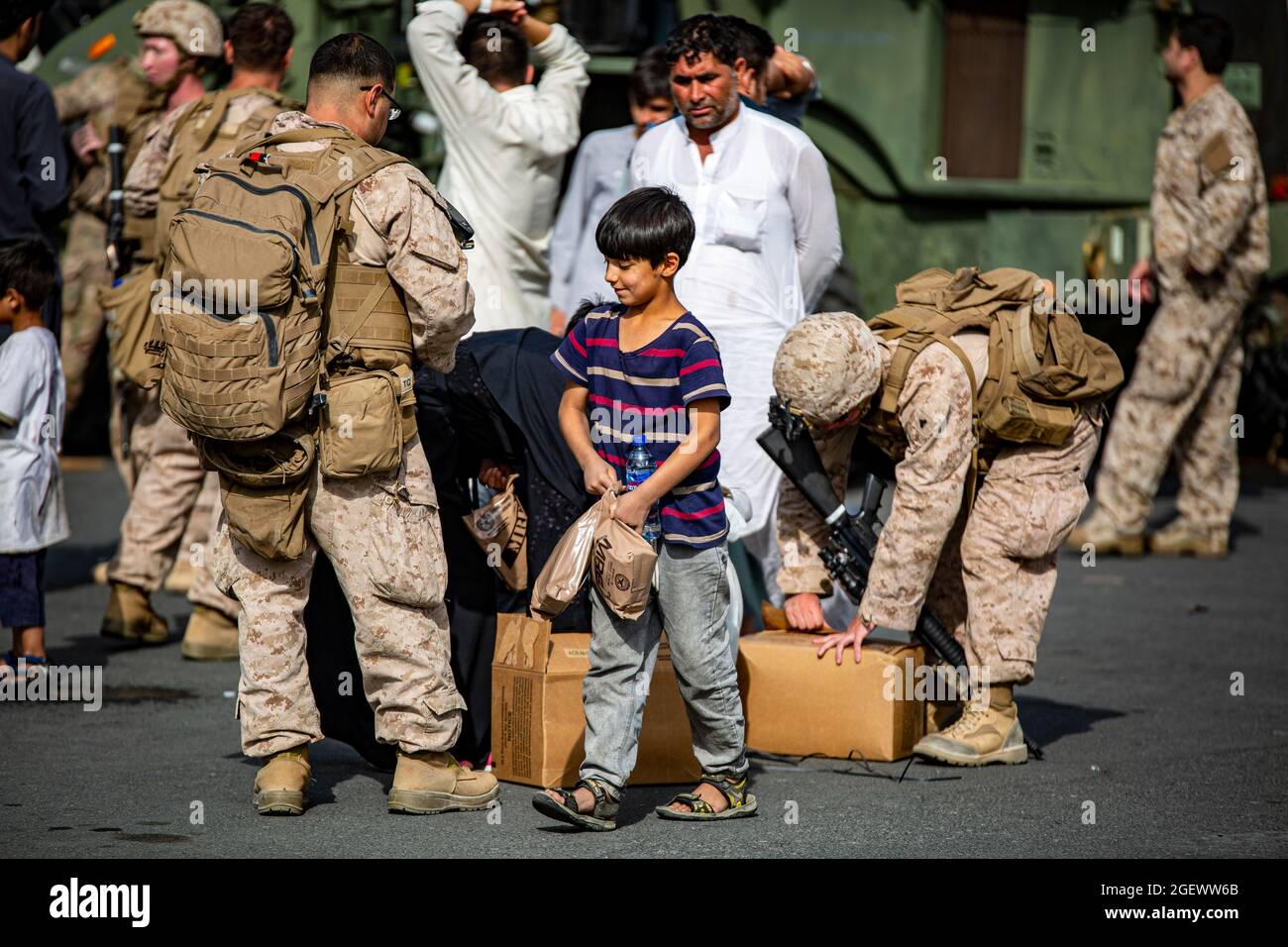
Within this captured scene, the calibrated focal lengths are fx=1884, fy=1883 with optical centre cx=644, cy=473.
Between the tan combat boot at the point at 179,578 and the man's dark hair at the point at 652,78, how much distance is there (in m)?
2.94

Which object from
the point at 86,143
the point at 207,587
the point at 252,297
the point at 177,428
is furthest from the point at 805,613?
the point at 86,143

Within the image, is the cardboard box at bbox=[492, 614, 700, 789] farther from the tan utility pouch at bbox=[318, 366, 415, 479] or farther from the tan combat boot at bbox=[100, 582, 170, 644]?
the tan combat boot at bbox=[100, 582, 170, 644]

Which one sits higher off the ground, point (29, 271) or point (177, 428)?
point (29, 271)

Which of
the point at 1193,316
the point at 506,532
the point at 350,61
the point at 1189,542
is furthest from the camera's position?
the point at 1189,542

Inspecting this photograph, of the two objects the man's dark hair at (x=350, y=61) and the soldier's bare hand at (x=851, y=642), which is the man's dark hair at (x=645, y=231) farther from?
the soldier's bare hand at (x=851, y=642)

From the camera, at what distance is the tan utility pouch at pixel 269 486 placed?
15.2ft

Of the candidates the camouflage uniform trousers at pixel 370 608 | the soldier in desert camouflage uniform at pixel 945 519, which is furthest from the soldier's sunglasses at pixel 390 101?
the soldier in desert camouflage uniform at pixel 945 519

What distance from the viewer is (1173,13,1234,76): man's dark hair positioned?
9.56 metres

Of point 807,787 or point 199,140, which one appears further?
point 199,140

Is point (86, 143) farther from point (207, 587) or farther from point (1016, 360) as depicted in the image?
point (1016, 360)

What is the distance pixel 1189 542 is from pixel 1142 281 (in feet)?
4.72

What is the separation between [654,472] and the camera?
189 inches

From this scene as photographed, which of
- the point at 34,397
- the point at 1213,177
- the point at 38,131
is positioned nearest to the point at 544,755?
the point at 34,397
